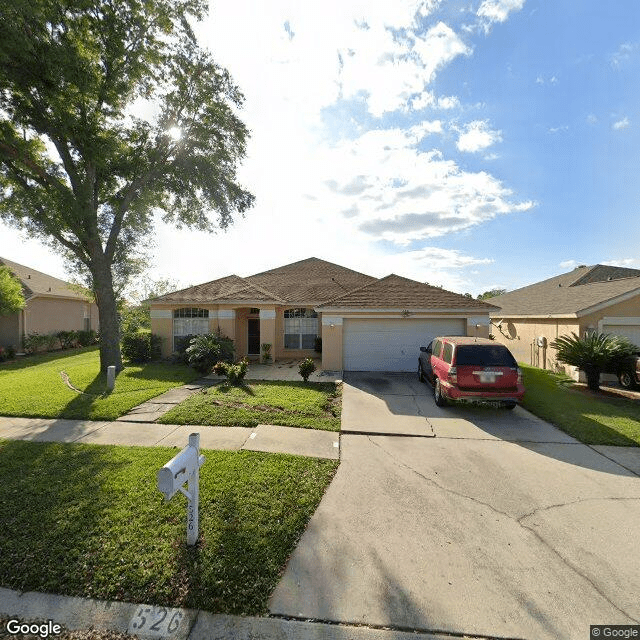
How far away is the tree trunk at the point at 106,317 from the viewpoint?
12.8 m

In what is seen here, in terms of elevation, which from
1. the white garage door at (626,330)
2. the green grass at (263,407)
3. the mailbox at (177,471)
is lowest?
the green grass at (263,407)

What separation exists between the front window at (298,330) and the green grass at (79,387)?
213 inches

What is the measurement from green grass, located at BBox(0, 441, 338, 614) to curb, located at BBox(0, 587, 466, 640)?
8 cm

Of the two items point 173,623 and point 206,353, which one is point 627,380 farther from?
point 206,353

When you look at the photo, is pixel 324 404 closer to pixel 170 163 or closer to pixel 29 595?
pixel 29 595

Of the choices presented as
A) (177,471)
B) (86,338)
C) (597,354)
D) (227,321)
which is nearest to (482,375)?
(597,354)

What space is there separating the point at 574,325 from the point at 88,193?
63.9 feet

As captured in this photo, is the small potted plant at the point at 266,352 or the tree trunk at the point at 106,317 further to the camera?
the small potted plant at the point at 266,352

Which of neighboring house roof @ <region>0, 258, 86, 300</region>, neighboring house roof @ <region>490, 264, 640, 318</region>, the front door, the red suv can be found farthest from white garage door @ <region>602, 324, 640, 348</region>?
neighboring house roof @ <region>0, 258, 86, 300</region>

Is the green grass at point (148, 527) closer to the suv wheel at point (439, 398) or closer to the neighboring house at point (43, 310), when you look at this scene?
the suv wheel at point (439, 398)

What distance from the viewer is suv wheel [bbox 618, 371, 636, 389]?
35.6 feet

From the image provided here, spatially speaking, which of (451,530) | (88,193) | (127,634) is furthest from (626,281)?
(88,193)

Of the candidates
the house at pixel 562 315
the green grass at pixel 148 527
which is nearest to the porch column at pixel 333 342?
the house at pixel 562 315

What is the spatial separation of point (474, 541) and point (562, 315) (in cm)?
1294
